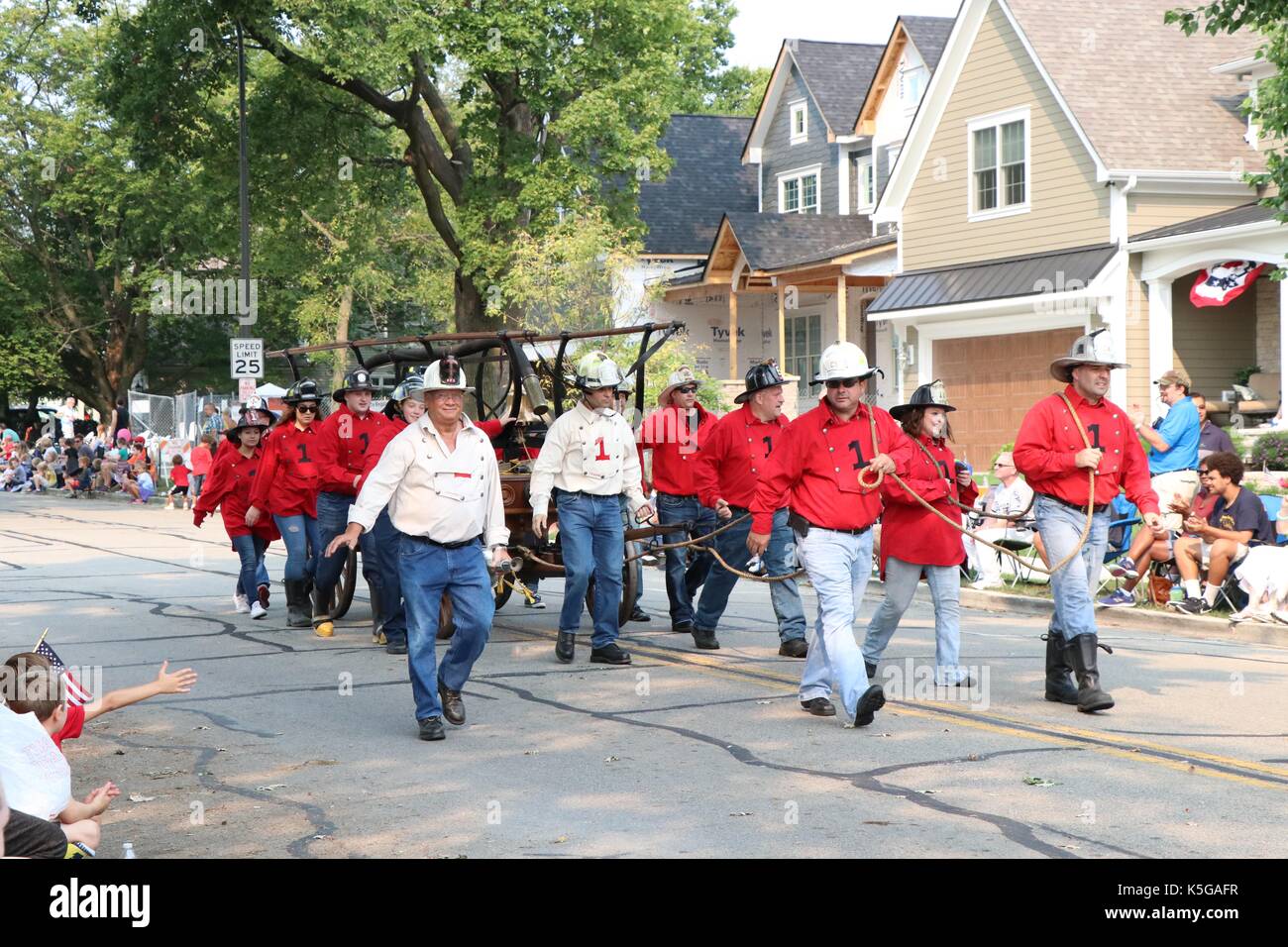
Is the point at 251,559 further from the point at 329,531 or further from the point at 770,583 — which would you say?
the point at 770,583

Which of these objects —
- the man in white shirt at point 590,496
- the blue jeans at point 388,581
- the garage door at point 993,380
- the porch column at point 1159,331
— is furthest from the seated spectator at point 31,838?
the garage door at point 993,380

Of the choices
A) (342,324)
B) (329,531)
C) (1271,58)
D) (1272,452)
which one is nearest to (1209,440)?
(1271,58)

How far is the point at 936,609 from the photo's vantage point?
403 inches

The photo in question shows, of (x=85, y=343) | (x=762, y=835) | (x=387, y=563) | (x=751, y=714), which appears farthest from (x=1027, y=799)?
(x=85, y=343)

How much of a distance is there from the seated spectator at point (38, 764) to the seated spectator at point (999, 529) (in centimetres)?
1186

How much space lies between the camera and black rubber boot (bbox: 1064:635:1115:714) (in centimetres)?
944

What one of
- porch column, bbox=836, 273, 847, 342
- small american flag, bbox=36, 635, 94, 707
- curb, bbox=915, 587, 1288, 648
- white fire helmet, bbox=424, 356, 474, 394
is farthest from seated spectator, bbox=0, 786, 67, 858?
porch column, bbox=836, 273, 847, 342

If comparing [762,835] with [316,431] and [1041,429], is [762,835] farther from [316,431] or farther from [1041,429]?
[316,431]

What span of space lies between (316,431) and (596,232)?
17.1 m

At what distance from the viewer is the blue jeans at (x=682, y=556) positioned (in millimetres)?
13430

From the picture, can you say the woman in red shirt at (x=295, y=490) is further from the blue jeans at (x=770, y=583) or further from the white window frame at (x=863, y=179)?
the white window frame at (x=863, y=179)

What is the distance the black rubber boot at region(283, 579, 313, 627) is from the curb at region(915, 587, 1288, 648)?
6.41 meters

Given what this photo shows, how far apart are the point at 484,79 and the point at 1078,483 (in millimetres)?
21937

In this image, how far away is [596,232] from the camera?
29.9 m
